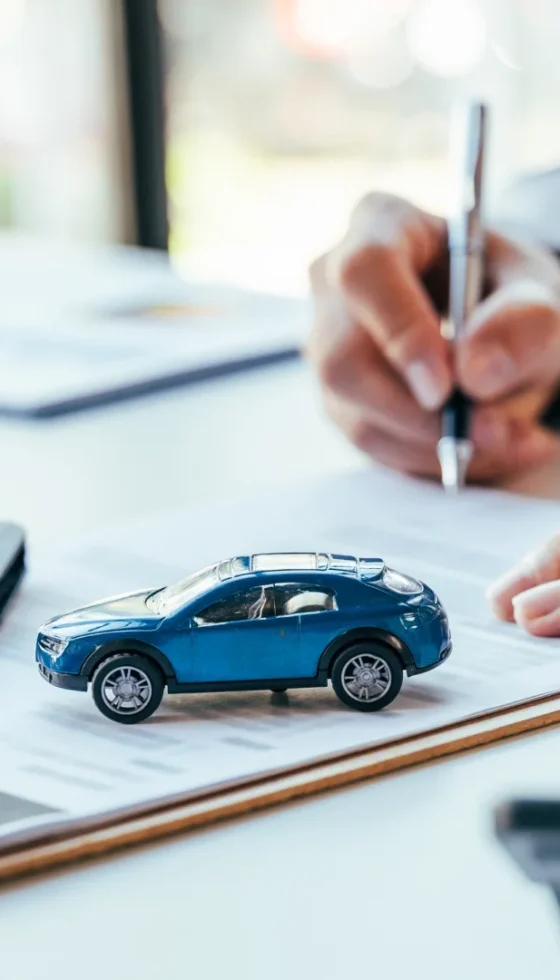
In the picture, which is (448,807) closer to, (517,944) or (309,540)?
(517,944)

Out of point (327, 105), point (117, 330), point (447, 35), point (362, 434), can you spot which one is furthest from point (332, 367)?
point (327, 105)

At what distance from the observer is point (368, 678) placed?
46cm

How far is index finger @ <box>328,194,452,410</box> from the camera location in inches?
30.4

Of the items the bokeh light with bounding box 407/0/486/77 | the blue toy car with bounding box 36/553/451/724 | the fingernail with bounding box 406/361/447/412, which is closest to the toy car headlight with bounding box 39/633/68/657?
the blue toy car with bounding box 36/553/451/724

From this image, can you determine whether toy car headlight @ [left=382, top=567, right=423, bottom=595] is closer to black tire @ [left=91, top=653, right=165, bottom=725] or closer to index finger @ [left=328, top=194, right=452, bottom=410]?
black tire @ [left=91, top=653, right=165, bottom=725]

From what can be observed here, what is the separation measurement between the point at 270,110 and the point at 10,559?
345cm

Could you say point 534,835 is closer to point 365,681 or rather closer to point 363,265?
point 365,681

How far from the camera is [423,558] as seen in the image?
65 cm

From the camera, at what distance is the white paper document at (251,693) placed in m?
0.42

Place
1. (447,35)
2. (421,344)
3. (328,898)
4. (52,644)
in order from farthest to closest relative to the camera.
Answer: (447,35)
(421,344)
(52,644)
(328,898)

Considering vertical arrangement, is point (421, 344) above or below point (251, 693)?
above

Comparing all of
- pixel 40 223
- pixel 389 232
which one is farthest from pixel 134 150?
pixel 389 232

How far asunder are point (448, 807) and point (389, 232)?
51 cm

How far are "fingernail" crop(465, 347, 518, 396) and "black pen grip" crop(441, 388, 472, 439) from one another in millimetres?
16
